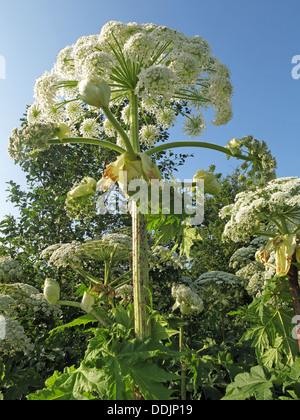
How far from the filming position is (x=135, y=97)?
2088 millimetres

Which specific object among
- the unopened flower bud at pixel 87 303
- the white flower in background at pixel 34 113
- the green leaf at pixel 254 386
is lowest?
the green leaf at pixel 254 386

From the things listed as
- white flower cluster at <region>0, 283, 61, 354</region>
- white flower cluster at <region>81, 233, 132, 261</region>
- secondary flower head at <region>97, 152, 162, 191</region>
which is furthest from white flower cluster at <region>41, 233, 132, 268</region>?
secondary flower head at <region>97, 152, 162, 191</region>

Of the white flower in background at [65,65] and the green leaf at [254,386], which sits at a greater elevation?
the white flower in background at [65,65]

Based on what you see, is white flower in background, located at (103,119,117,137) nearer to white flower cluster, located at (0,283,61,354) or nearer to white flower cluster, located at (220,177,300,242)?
white flower cluster, located at (220,177,300,242)

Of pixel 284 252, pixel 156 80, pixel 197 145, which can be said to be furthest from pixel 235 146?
pixel 284 252

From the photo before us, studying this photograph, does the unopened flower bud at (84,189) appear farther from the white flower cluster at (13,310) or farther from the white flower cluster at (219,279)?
the white flower cluster at (219,279)

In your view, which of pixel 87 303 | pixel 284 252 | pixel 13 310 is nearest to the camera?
pixel 87 303

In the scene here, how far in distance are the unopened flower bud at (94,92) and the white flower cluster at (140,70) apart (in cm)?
38

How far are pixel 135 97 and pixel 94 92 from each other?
0.71 m

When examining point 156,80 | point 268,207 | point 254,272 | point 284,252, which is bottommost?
point 254,272

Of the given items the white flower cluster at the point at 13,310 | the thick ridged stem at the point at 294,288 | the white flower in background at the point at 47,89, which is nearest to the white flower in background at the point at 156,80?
the white flower in background at the point at 47,89

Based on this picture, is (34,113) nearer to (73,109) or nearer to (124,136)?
(73,109)

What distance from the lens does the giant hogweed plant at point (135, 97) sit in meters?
1.59

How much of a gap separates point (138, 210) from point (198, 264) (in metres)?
9.10
